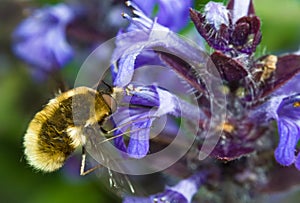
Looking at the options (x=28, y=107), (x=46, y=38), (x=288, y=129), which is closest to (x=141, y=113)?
(x=288, y=129)

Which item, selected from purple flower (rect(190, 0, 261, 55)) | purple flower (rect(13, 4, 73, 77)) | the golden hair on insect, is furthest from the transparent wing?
purple flower (rect(13, 4, 73, 77))

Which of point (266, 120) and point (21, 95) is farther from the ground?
point (266, 120)

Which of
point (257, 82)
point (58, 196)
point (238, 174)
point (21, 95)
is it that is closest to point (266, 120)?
point (257, 82)

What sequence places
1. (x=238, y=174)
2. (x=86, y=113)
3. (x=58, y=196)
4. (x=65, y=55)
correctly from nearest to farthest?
(x=86, y=113) → (x=238, y=174) → (x=65, y=55) → (x=58, y=196)

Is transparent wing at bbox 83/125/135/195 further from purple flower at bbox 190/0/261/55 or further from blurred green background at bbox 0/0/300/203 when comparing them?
blurred green background at bbox 0/0/300/203

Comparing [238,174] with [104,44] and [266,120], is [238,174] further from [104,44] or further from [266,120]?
[104,44]

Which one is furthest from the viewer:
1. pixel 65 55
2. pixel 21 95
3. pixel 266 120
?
pixel 21 95
